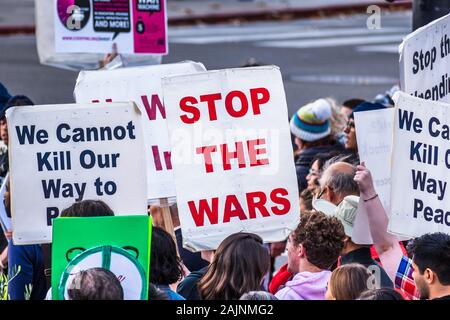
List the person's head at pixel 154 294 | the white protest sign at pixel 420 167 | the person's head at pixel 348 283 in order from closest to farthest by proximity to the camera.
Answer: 1. the person's head at pixel 154 294
2. the person's head at pixel 348 283
3. the white protest sign at pixel 420 167

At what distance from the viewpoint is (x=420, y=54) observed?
6852 millimetres

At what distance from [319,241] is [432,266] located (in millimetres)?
738

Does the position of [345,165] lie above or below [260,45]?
above

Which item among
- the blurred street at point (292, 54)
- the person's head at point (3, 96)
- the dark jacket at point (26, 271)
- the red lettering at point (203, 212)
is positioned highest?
the person's head at point (3, 96)

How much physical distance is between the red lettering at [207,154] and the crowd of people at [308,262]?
0.42m

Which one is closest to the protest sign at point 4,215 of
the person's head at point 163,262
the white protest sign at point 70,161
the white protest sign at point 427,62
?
the white protest sign at point 70,161

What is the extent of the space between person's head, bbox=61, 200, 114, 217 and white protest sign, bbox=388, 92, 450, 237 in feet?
4.78

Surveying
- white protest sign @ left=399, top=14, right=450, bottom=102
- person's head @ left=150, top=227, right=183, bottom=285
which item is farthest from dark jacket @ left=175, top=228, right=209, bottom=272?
white protest sign @ left=399, top=14, right=450, bottom=102

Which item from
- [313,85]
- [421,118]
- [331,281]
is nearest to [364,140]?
[421,118]

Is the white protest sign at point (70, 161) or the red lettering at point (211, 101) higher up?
the red lettering at point (211, 101)

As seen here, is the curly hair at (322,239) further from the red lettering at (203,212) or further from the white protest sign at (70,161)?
the white protest sign at (70,161)

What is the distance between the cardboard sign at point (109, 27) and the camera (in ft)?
31.3

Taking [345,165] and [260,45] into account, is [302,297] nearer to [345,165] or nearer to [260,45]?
[345,165]
